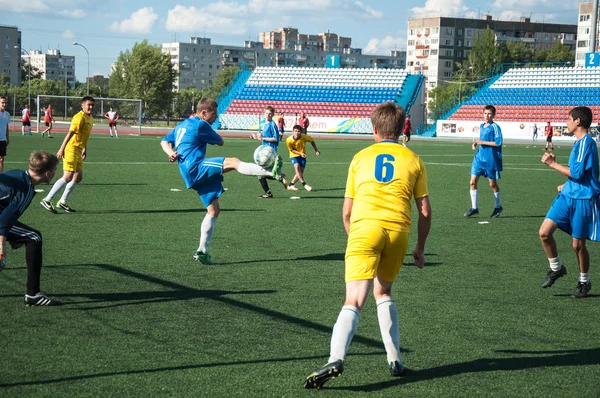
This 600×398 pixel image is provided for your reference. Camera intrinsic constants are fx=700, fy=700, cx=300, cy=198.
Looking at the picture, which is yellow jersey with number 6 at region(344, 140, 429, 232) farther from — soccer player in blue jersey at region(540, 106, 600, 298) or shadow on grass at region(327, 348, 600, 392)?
soccer player in blue jersey at region(540, 106, 600, 298)

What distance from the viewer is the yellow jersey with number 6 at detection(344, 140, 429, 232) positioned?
4.44 m

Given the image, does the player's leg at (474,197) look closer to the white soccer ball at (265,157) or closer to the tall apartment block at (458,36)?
the white soccer ball at (265,157)

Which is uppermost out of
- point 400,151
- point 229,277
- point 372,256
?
point 400,151

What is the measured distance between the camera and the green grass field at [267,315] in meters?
4.61

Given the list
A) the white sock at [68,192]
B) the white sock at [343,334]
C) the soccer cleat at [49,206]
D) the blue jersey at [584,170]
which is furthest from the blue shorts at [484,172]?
the white sock at [343,334]

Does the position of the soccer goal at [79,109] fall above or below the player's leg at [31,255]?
above

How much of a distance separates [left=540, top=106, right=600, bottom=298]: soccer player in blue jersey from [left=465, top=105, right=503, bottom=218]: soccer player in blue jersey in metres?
6.02

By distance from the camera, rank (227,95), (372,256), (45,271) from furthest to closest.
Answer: (227,95), (45,271), (372,256)

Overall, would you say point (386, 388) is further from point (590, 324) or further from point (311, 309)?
point (590, 324)

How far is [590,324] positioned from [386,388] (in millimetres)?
2650

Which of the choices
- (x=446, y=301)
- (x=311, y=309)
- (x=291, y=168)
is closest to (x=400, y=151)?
(x=311, y=309)

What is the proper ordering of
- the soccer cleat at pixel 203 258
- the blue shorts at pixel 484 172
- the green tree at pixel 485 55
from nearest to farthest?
the soccer cleat at pixel 203 258, the blue shorts at pixel 484 172, the green tree at pixel 485 55

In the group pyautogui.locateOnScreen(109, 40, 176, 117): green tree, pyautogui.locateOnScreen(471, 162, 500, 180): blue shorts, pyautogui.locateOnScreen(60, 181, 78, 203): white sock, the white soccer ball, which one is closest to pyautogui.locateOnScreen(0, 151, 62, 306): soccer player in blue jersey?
the white soccer ball

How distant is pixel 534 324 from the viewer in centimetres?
614
